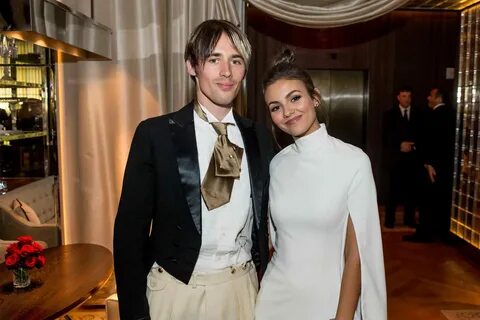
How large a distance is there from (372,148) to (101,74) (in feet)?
16.5

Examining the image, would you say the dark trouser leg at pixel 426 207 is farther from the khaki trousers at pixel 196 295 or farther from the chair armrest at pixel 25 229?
the khaki trousers at pixel 196 295

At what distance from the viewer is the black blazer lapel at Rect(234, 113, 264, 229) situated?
62.5 inches

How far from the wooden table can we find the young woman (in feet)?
3.18

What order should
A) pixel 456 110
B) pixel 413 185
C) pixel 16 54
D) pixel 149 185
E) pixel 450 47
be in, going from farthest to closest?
pixel 450 47 → pixel 413 185 → pixel 456 110 → pixel 16 54 → pixel 149 185

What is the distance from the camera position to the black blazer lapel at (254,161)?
5.21 feet

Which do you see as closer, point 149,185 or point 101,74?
point 149,185

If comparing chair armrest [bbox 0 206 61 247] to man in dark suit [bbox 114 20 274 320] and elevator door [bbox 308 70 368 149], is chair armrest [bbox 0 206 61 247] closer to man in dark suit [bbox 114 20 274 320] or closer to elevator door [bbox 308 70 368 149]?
man in dark suit [bbox 114 20 274 320]

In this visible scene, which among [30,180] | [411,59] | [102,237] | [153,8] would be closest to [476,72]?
A: [411,59]

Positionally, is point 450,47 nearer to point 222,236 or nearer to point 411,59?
point 411,59

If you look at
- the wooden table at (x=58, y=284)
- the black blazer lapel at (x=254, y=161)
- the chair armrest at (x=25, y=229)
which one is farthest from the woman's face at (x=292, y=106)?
the chair armrest at (x=25, y=229)

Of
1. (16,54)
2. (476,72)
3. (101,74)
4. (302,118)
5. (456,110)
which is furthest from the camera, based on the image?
(456,110)

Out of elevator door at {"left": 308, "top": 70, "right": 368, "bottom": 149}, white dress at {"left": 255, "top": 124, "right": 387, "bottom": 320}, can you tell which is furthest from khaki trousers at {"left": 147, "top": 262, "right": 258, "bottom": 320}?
elevator door at {"left": 308, "top": 70, "right": 368, "bottom": 149}

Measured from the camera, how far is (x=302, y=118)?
158 centimetres

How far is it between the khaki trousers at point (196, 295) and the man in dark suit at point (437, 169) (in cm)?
414
